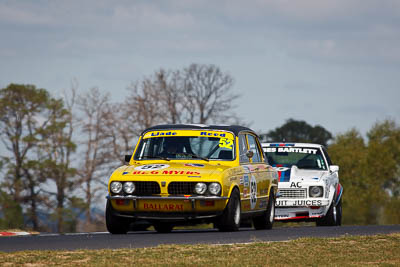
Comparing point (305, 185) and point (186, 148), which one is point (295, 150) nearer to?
point (305, 185)

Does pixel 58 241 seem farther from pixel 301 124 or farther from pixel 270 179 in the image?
pixel 301 124

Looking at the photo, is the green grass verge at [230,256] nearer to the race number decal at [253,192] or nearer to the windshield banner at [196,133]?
the race number decal at [253,192]

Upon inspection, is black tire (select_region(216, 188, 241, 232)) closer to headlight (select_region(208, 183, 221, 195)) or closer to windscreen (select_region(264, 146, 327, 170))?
headlight (select_region(208, 183, 221, 195))

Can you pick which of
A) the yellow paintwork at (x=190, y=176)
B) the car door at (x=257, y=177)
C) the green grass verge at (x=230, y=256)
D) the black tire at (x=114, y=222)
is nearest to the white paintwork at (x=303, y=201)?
the car door at (x=257, y=177)

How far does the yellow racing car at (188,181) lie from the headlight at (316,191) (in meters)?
3.73

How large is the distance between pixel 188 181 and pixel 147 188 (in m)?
0.66

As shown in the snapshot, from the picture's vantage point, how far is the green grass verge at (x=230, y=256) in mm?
9531

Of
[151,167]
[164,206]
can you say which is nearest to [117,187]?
[151,167]

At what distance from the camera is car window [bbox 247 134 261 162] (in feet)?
54.0

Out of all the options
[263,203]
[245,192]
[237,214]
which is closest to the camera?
[237,214]

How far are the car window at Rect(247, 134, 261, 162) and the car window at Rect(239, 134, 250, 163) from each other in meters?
0.35

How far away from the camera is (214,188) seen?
45.4ft

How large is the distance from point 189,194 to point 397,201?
2624 inches

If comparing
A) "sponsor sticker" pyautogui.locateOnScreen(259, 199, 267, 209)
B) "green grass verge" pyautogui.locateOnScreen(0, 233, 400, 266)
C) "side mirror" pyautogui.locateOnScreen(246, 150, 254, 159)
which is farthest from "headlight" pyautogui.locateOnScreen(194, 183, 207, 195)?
"sponsor sticker" pyautogui.locateOnScreen(259, 199, 267, 209)
